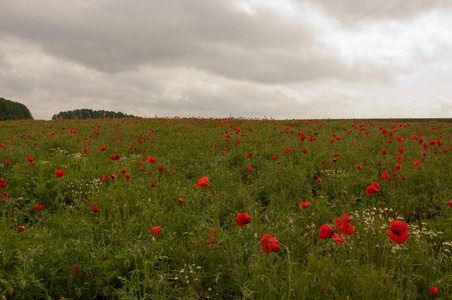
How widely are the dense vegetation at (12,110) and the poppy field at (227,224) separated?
62.2 meters

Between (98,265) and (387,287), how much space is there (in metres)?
2.50

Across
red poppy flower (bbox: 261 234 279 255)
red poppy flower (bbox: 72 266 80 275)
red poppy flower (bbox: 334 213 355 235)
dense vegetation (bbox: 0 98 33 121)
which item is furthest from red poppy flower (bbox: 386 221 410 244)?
dense vegetation (bbox: 0 98 33 121)

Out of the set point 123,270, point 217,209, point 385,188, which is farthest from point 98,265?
point 385,188

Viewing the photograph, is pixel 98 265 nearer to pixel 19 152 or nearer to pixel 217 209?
pixel 217 209

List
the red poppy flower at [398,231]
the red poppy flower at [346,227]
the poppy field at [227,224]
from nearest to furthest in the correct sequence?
the red poppy flower at [398,231]
the red poppy flower at [346,227]
the poppy field at [227,224]

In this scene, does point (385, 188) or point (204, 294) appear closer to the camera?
point (204, 294)

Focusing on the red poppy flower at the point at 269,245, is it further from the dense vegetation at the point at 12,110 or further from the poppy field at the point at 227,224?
the dense vegetation at the point at 12,110

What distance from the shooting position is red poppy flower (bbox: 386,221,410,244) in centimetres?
193

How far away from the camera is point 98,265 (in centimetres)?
242

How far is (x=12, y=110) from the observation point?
59.6 metres

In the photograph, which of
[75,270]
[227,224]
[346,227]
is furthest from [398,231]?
[75,270]

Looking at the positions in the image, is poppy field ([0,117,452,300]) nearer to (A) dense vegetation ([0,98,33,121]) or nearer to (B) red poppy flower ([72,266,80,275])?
(B) red poppy flower ([72,266,80,275])

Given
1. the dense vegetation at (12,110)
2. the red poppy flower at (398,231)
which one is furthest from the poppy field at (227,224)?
the dense vegetation at (12,110)

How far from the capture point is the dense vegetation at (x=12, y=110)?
57.0 m
